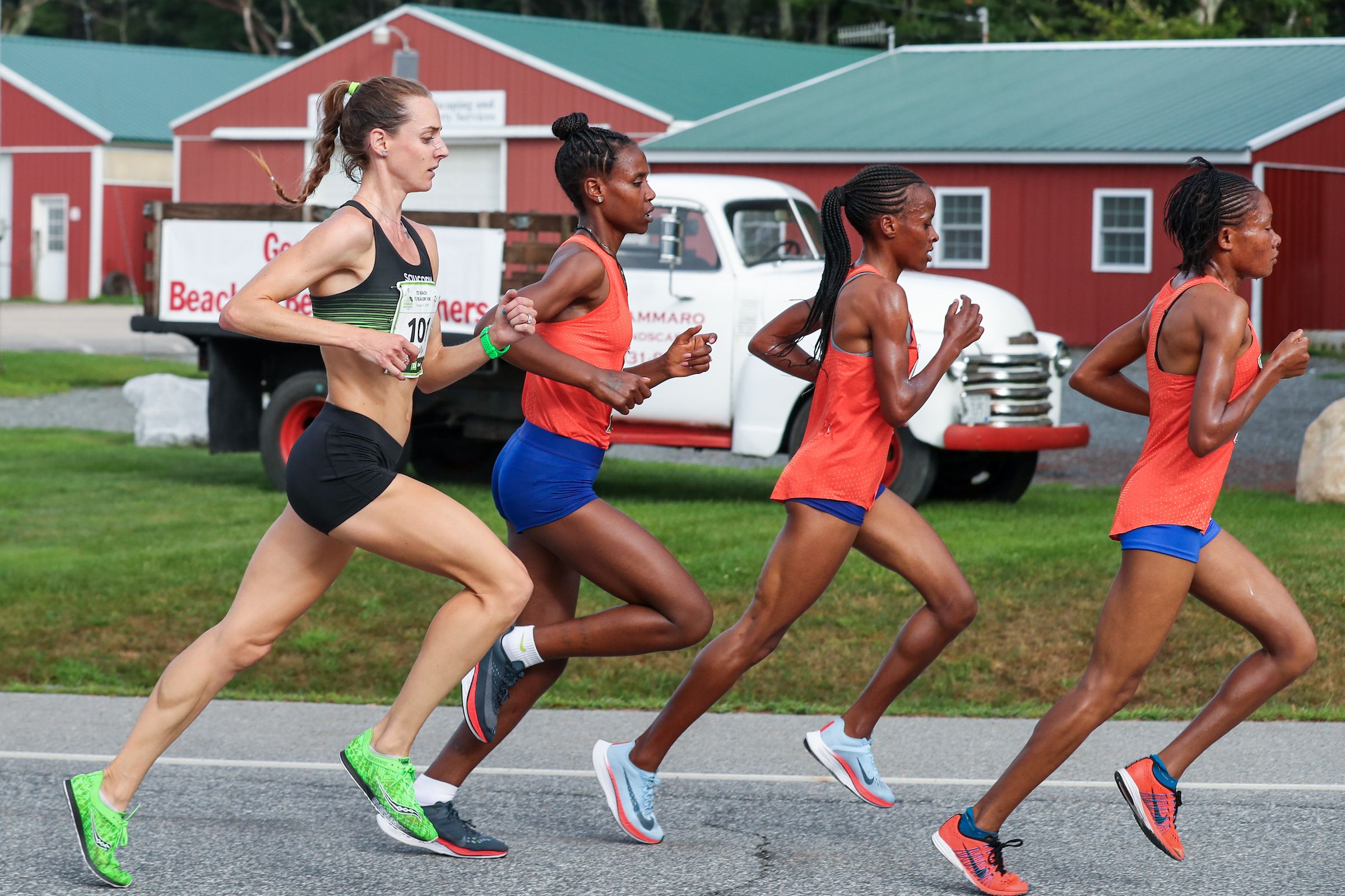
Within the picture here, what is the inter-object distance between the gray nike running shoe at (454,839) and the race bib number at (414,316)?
4.14 ft

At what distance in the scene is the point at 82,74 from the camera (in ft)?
164

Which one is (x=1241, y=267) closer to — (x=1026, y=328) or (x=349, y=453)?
(x=349, y=453)

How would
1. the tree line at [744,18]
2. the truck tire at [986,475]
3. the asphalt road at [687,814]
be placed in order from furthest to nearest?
1. the tree line at [744,18]
2. the truck tire at [986,475]
3. the asphalt road at [687,814]

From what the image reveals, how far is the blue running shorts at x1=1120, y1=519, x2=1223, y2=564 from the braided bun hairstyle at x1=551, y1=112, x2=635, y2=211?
1.84 metres

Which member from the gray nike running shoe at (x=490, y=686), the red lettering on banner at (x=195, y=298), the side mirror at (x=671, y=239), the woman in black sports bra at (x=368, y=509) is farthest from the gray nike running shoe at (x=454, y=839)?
the red lettering on banner at (x=195, y=298)

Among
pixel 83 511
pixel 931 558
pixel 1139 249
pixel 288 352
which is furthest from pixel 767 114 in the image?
pixel 931 558

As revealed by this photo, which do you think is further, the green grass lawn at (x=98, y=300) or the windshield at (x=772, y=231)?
the green grass lawn at (x=98, y=300)

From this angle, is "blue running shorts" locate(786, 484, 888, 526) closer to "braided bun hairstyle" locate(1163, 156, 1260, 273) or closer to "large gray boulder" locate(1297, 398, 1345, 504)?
"braided bun hairstyle" locate(1163, 156, 1260, 273)

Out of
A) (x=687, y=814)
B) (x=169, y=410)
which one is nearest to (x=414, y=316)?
(x=687, y=814)

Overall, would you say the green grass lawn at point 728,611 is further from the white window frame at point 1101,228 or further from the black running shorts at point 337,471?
the white window frame at point 1101,228

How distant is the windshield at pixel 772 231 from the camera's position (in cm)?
1298

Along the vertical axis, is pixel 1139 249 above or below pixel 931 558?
above

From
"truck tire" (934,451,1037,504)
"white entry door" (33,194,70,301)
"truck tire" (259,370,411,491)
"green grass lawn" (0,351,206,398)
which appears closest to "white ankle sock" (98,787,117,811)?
"truck tire" (934,451,1037,504)

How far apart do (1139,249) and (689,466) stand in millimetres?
15728
